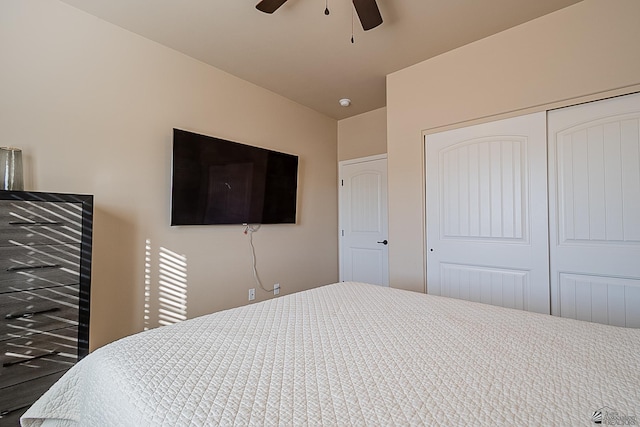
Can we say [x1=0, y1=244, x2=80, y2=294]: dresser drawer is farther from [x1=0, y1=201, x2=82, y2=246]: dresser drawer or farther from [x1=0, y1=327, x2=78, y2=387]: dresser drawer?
[x1=0, y1=327, x2=78, y2=387]: dresser drawer

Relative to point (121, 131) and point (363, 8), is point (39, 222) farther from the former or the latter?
point (363, 8)

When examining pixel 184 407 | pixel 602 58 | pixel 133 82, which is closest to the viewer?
pixel 184 407

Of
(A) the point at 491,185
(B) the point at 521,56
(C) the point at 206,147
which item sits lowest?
(A) the point at 491,185

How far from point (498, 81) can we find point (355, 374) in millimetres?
2574

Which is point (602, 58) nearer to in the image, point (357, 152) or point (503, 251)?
point (503, 251)

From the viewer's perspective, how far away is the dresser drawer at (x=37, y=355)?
4.71 feet

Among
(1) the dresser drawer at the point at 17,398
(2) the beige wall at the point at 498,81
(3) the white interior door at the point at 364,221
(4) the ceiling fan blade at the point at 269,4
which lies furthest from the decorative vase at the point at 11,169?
(3) the white interior door at the point at 364,221

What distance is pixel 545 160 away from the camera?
215cm

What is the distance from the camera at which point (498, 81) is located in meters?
2.36

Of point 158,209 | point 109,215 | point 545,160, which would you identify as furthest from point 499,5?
point 109,215

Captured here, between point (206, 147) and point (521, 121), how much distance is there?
2.68 metres

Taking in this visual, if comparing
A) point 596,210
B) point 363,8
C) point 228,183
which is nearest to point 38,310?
point 228,183

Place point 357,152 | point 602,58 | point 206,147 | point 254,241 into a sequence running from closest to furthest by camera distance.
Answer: point 602,58
point 206,147
point 254,241
point 357,152

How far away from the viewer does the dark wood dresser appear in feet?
4.75
